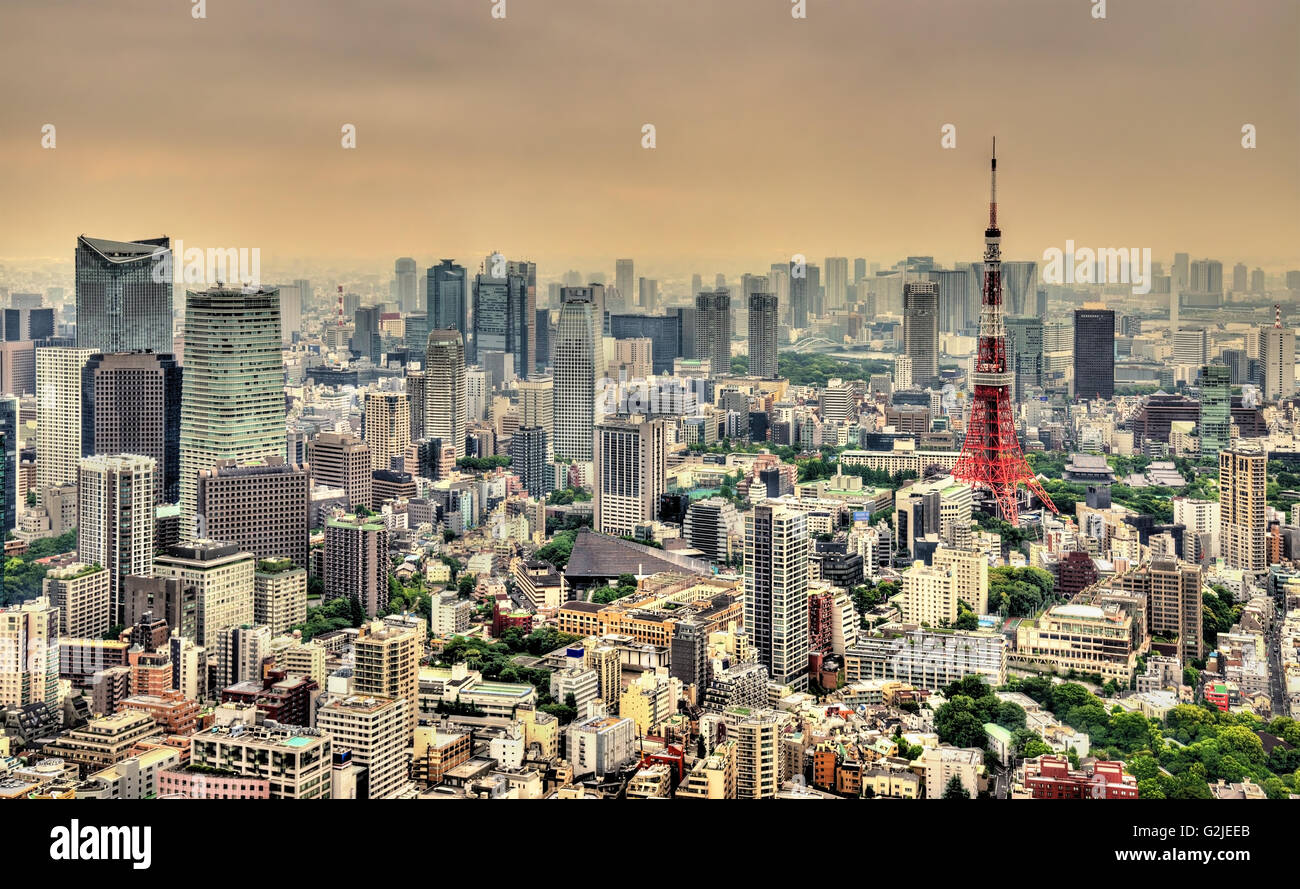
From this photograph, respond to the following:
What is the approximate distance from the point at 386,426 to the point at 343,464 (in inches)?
46.9

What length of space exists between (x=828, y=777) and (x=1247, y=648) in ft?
7.82

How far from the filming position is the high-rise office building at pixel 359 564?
7.25m

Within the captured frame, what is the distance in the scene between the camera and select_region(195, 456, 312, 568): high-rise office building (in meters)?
7.75

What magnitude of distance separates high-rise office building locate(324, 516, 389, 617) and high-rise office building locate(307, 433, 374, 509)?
1983 millimetres

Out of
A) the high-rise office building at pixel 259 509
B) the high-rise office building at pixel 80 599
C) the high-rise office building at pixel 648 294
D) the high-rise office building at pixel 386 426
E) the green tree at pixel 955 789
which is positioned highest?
the high-rise office building at pixel 648 294

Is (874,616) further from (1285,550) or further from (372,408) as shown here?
(372,408)

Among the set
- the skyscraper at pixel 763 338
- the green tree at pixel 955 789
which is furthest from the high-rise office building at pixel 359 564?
the skyscraper at pixel 763 338

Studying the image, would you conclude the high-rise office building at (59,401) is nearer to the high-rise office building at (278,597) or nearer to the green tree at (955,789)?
the high-rise office building at (278,597)

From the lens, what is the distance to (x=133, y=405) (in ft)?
33.2

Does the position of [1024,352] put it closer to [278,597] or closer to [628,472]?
[628,472]

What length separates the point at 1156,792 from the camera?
4.32 meters

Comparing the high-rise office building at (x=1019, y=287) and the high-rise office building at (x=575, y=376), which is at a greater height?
the high-rise office building at (x=1019, y=287)

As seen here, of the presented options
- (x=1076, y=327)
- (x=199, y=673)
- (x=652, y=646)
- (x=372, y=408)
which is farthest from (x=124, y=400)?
(x=1076, y=327)

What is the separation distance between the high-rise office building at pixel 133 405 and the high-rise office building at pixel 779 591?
4608mm
